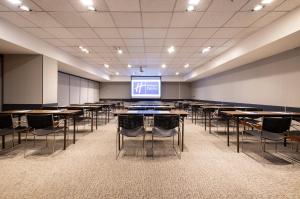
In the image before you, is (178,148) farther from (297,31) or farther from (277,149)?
(297,31)

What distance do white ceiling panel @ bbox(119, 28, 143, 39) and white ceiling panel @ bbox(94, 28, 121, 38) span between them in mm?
151

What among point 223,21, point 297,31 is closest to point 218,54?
point 223,21

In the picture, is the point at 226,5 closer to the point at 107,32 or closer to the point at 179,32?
the point at 179,32

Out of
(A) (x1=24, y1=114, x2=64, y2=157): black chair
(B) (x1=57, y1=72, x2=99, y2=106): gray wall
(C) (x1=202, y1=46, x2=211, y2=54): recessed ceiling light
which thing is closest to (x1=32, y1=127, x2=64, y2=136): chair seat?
(A) (x1=24, y1=114, x2=64, y2=157): black chair

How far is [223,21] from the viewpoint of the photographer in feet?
15.1

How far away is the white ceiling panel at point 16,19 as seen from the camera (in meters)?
4.26

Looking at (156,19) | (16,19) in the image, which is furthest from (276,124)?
(16,19)

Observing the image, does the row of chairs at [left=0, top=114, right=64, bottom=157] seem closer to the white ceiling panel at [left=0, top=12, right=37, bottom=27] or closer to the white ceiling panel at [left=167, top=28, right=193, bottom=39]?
the white ceiling panel at [left=0, top=12, right=37, bottom=27]

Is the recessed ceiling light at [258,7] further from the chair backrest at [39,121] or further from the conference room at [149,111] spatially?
the chair backrest at [39,121]

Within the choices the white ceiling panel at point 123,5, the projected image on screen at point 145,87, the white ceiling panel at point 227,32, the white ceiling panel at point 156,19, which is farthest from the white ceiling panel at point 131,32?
the projected image on screen at point 145,87

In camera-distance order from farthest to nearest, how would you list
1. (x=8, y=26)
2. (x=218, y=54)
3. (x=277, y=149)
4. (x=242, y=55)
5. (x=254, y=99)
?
1. (x=218, y=54)
2. (x=254, y=99)
3. (x=242, y=55)
4. (x=8, y=26)
5. (x=277, y=149)

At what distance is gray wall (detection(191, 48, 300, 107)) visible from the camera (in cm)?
536

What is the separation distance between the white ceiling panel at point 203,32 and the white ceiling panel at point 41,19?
3.53 metres

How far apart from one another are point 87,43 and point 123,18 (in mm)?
2538
